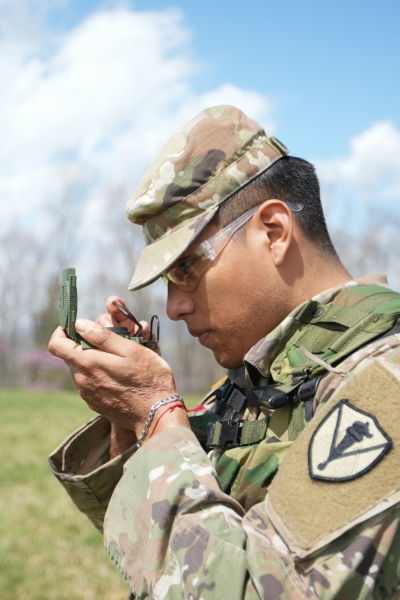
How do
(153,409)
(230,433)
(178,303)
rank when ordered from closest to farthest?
1. (153,409)
2. (230,433)
3. (178,303)

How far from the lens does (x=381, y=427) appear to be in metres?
1.62

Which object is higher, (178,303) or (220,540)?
(178,303)

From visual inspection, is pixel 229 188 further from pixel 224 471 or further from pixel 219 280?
pixel 224 471

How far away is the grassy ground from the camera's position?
17.1 feet

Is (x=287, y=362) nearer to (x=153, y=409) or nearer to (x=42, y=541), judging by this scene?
(x=153, y=409)

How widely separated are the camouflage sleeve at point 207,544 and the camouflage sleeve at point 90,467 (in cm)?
74

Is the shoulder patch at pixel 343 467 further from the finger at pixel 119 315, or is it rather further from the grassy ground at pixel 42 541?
the grassy ground at pixel 42 541

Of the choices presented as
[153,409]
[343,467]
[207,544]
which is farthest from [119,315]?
[343,467]

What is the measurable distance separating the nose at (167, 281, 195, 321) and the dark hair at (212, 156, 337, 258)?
0.32 m

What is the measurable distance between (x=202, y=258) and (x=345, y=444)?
1.01 m

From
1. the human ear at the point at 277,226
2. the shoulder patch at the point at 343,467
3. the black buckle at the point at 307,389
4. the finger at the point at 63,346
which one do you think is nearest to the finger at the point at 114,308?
the finger at the point at 63,346

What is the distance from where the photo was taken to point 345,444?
1668mm

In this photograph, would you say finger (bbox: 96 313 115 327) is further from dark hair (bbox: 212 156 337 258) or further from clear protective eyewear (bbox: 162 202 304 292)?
dark hair (bbox: 212 156 337 258)

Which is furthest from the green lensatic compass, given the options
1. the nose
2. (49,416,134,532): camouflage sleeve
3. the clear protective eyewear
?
(49,416,134,532): camouflage sleeve
